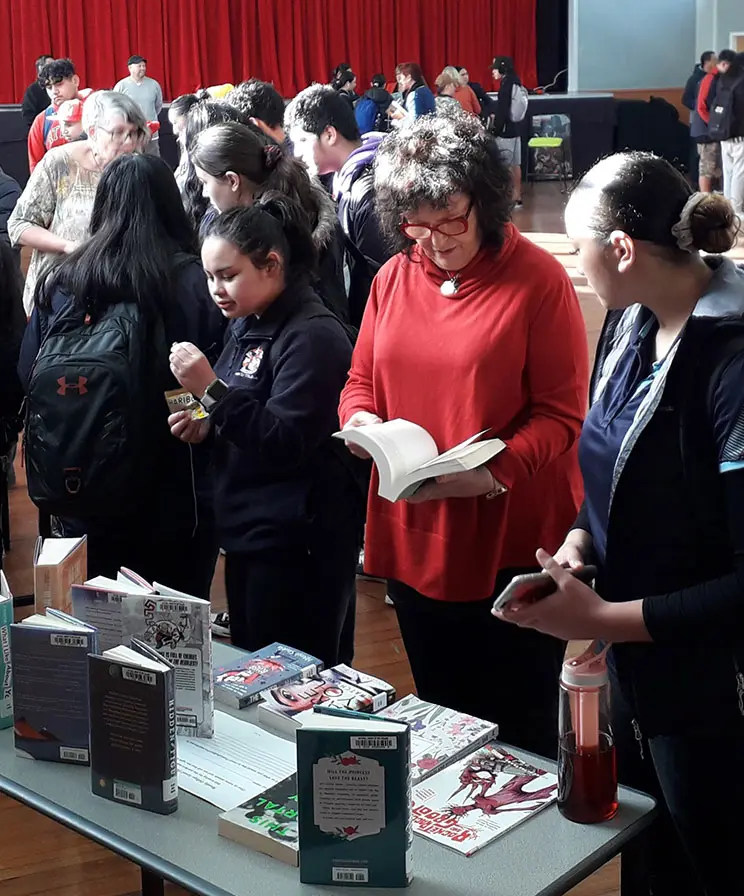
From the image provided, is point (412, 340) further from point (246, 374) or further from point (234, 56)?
point (234, 56)

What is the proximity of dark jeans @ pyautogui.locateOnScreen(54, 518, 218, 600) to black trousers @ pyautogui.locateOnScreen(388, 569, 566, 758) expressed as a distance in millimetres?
650

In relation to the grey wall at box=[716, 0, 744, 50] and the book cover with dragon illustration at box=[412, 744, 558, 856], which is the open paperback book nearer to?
the book cover with dragon illustration at box=[412, 744, 558, 856]

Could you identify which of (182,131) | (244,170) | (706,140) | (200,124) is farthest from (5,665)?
(706,140)

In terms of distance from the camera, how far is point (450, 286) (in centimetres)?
203

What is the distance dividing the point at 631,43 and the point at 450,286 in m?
16.4

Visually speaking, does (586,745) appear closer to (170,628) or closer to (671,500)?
(671,500)

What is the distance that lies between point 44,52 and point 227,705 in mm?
15863

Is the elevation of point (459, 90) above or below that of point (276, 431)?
above

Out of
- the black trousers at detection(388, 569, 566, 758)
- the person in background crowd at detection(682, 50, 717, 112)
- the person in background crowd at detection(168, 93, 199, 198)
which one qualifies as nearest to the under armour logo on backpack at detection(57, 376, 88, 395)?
the person in background crowd at detection(168, 93, 199, 198)

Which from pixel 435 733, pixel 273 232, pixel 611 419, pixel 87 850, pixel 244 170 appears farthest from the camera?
pixel 244 170

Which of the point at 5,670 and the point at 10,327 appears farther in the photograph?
the point at 10,327

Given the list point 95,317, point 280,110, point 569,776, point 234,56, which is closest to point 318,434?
point 95,317

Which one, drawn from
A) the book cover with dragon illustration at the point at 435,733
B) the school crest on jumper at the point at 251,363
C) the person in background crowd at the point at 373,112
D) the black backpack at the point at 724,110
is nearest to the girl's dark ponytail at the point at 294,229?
the school crest on jumper at the point at 251,363

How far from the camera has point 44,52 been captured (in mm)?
16078
